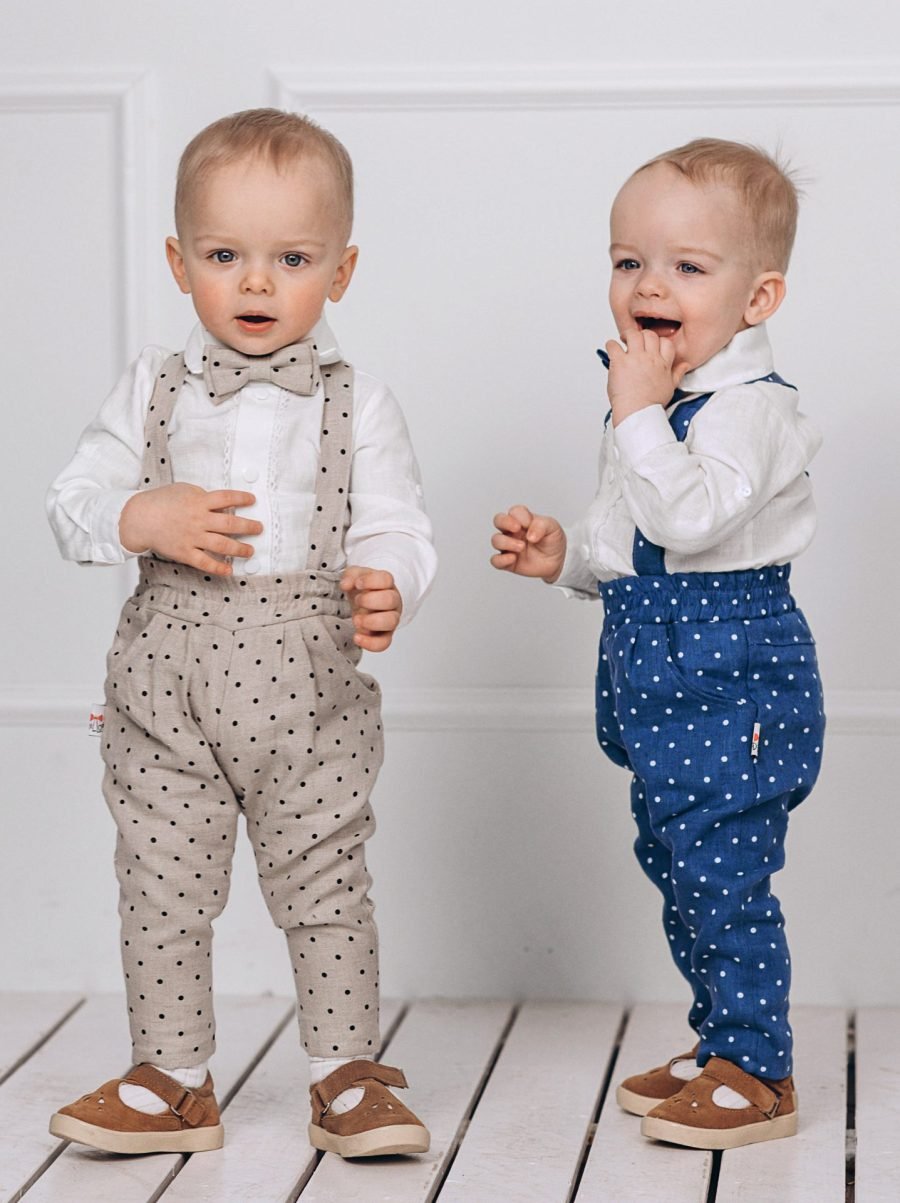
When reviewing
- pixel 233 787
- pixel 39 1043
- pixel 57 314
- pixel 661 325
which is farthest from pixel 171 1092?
pixel 57 314

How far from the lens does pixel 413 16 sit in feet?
7.09

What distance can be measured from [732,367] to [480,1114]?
2.65ft

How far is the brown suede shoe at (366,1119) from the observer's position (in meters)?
1.61

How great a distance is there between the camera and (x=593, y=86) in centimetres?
213

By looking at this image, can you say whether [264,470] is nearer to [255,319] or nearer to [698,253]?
[255,319]

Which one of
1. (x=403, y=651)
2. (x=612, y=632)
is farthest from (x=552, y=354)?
(x=612, y=632)

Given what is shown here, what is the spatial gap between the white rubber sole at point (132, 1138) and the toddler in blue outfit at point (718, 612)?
17.3 inches

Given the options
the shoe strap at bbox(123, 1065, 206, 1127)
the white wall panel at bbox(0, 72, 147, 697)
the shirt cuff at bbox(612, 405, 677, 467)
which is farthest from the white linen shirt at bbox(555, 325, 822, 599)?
the white wall panel at bbox(0, 72, 147, 697)

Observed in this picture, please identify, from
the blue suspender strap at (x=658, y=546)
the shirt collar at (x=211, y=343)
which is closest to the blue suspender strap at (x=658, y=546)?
the blue suspender strap at (x=658, y=546)

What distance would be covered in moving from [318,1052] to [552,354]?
0.94m

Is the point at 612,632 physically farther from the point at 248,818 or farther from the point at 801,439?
the point at 248,818

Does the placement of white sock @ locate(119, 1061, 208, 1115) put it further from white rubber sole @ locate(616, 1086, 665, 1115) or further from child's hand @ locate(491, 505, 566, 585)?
child's hand @ locate(491, 505, 566, 585)

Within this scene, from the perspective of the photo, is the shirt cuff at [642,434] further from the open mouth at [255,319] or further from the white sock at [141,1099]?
the white sock at [141,1099]

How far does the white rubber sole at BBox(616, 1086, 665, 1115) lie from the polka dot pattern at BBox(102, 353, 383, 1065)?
0.95ft
